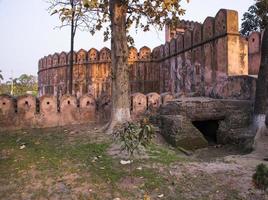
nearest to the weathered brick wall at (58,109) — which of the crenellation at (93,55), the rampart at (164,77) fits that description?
the rampart at (164,77)

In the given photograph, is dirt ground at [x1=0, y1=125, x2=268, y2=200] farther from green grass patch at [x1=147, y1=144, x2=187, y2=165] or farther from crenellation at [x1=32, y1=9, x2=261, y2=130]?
crenellation at [x1=32, y1=9, x2=261, y2=130]

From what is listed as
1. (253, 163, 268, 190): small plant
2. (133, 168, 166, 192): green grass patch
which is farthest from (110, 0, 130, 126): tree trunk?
(253, 163, 268, 190): small plant

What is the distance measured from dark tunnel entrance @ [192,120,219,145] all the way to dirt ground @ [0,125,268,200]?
1143 millimetres

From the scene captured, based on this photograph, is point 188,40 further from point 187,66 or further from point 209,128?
point 209,128

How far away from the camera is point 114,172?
17.9 ft

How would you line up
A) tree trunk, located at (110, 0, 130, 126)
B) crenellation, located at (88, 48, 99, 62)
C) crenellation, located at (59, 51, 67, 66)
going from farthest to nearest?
crenellation, located at (59, 51, 67, 66) → crenellation, located at (88, 48, 99, 62) → tree trunk, located at (110, 0, 130, 126)

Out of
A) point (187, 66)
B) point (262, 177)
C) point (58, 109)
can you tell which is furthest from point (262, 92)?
point (58, 109)

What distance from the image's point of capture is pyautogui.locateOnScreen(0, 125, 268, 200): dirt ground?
15.7 ft

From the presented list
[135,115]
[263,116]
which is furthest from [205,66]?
[263,116]

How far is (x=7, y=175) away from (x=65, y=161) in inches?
41.4

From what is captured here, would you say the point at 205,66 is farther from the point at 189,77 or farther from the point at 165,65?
the point at 165,65

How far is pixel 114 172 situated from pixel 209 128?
13.9 feet

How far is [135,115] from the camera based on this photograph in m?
9.66

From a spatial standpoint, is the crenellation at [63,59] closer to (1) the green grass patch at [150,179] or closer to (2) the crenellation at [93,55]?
(2) the crenellation at [93,55]
